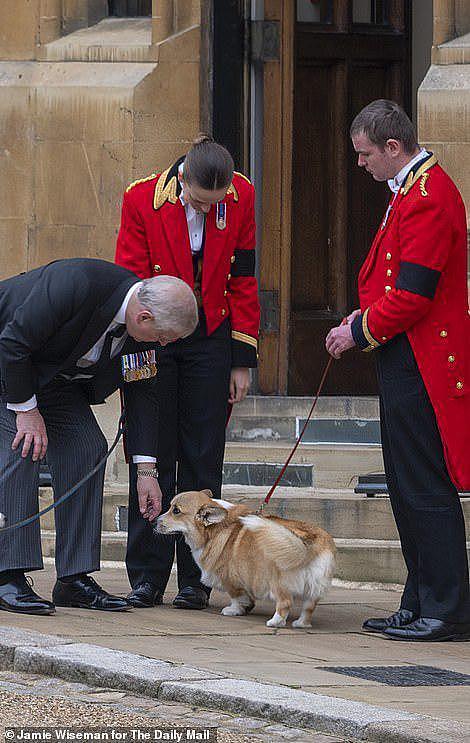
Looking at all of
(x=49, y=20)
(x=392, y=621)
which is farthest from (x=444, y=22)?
(x=392, y=621)

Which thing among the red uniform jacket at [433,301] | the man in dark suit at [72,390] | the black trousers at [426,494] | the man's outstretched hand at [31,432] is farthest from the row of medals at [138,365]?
the black trousers at [426,494]

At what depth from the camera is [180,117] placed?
8867 mm

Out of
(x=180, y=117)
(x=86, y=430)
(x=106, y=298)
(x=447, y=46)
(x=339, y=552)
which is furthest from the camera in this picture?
(x=180, y=117)

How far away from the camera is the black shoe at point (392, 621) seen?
5.89 m

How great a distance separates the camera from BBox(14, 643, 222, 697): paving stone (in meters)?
4.61

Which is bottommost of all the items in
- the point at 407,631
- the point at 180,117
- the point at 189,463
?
→ the point at 407,631

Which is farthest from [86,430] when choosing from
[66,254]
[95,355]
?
[66,254]

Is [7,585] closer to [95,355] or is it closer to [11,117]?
[95,355]

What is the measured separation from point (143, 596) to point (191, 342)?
99 centimetres

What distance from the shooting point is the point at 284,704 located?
4.29m

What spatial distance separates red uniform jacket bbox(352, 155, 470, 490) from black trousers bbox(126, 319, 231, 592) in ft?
2.47

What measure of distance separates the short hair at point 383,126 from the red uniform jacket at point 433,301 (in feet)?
0.41

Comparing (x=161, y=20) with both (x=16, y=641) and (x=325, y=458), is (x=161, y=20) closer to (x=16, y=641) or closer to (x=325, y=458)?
(x=325, y=458)

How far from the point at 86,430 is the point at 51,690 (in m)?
1.52
